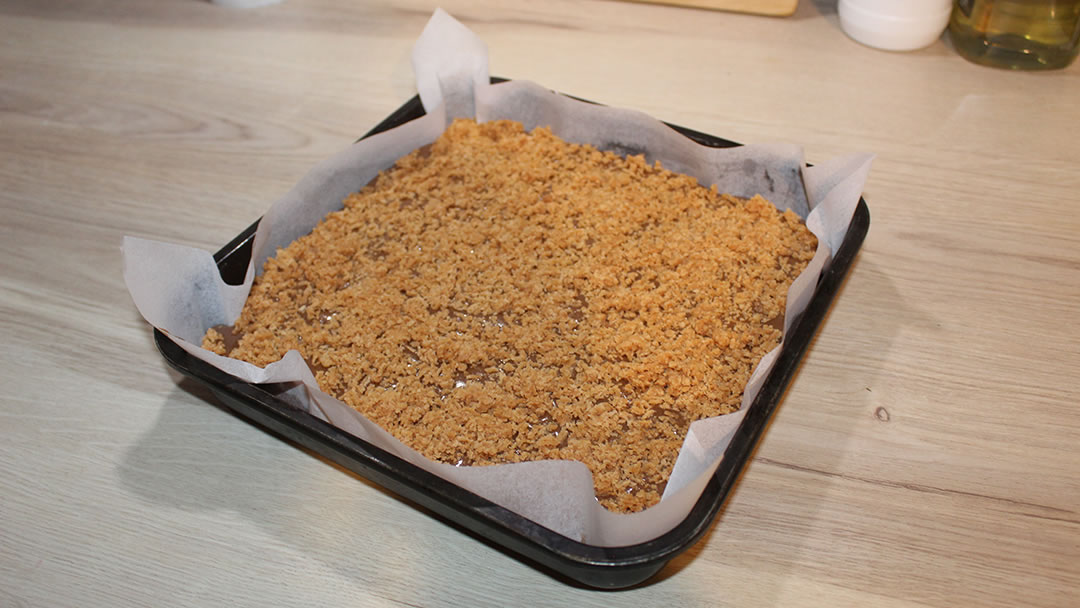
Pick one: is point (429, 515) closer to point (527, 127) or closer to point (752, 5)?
point (527, 127)

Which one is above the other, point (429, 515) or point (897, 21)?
point (897, 21)

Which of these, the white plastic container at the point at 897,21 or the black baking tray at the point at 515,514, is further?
the white plastic container at the point at 897,21

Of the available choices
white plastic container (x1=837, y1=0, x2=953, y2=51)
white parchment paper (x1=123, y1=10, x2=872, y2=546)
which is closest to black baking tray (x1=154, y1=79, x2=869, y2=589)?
white parchment paper (x1=123, y1=10, x2=872, y2=546)

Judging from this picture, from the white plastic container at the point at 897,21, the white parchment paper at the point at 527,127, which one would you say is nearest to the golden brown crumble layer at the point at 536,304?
the white parchment paper at the point at 527,127

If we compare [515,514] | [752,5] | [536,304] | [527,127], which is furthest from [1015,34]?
[515,514]

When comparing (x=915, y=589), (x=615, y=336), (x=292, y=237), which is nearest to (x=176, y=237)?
(x=292, y=237)

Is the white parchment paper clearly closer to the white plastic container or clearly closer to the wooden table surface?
the wooden table surface

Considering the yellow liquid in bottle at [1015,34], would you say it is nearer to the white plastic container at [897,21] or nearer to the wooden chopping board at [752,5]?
the white plastic container at [897,21]
